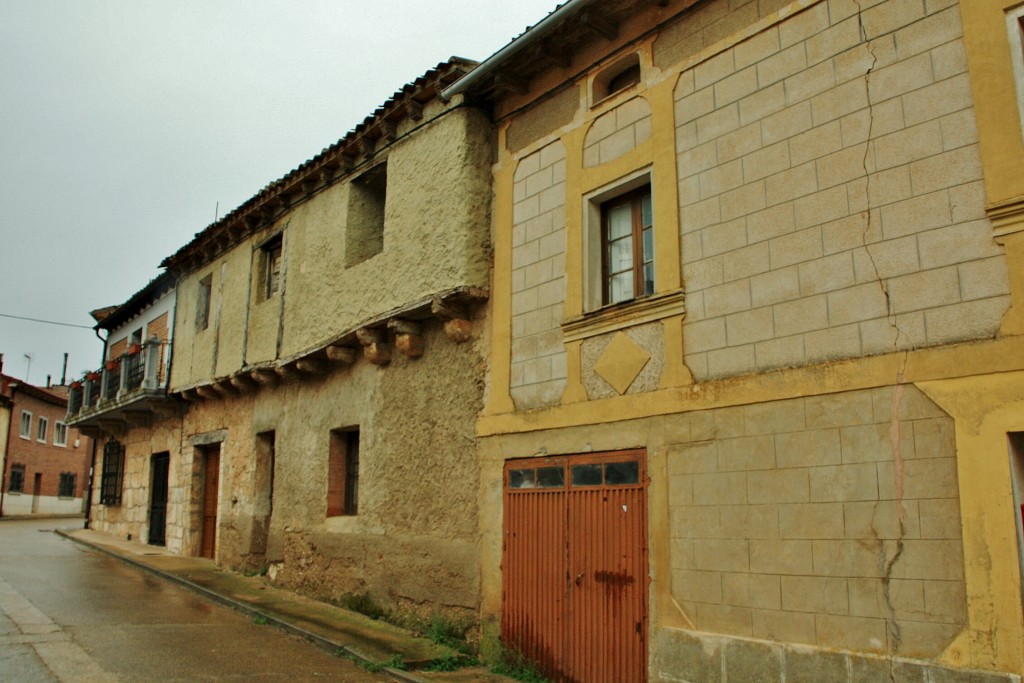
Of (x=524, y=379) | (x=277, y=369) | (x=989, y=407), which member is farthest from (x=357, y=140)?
(x=989, y=407)

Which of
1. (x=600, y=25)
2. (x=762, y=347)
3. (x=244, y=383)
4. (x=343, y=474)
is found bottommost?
(x=343, y=474)

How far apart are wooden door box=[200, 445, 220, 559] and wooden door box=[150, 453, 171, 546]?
2.05 m

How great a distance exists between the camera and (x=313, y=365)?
460 inches

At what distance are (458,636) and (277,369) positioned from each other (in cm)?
574

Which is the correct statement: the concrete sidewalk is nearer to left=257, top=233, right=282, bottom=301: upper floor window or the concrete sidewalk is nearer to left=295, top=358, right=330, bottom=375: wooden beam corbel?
left=295, top=358, right=330, bottom=375: wooden beam corbel

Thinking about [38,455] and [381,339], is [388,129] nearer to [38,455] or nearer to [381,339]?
[381,339]

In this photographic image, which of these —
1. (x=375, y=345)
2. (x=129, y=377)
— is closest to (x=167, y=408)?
(x=129, y=377)

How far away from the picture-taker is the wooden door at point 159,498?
17875mm

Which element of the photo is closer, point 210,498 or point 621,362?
point 621,362

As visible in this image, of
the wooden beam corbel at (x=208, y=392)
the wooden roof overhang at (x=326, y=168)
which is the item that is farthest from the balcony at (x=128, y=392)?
the wooden roof overhang at (x=326, y=168)

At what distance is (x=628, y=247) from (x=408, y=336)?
3203mm

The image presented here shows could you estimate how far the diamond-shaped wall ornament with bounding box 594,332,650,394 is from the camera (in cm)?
690

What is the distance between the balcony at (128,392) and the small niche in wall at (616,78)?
12.8 m

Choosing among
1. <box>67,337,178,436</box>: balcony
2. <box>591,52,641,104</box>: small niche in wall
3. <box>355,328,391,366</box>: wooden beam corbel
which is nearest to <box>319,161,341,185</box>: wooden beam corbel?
<box>355,328,391,366</box>: wooden beam corbel
